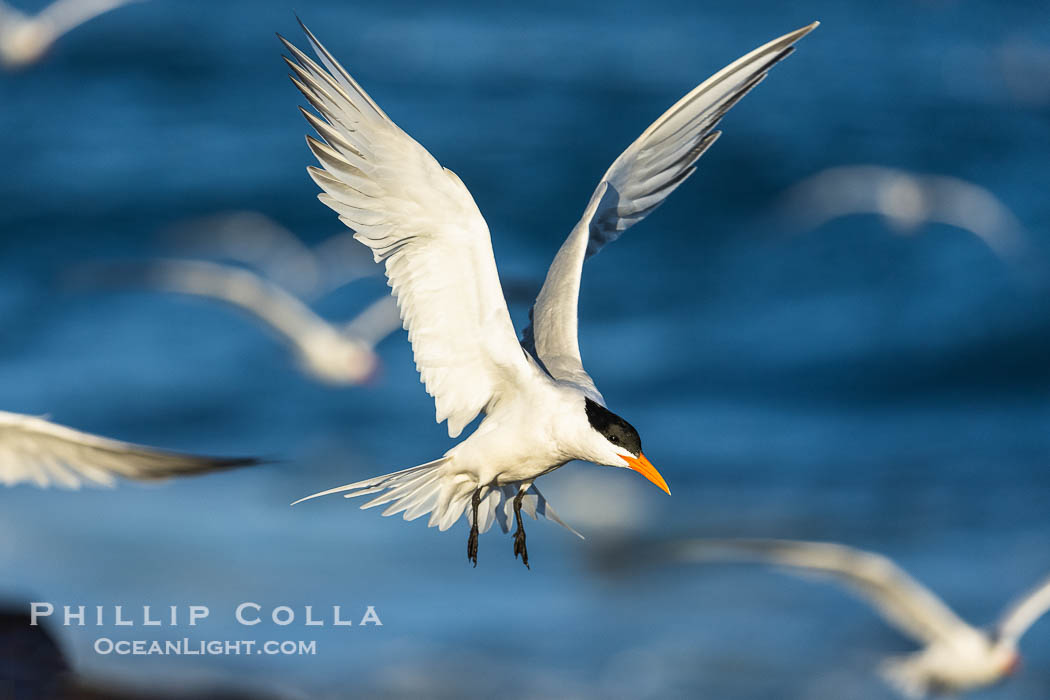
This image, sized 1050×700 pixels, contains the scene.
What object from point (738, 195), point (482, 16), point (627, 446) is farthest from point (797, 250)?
point (627, 446)

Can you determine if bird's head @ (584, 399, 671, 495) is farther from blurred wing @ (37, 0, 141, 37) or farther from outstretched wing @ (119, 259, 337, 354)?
blurred wing @ (37, 0, 141, 37)

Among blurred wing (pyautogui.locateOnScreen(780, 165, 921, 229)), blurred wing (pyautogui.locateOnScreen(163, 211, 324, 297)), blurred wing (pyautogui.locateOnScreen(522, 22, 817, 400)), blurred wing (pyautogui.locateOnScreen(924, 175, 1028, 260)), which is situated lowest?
blurred wing (pyautogui.locateOnScreen(522, 22, 817, 400))

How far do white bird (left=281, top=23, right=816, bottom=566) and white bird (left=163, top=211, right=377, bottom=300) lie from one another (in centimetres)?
660

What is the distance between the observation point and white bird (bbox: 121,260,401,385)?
9.27m

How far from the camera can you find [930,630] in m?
6.48

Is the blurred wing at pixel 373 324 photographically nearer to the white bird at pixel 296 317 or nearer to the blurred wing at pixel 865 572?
the white bird at pixel 296 317

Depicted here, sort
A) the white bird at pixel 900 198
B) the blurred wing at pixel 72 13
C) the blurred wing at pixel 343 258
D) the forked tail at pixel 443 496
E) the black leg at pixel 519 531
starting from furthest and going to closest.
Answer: the white bird at pixel 900 198, the blurred wing at pixel 72 13, the blurred wing at pixel 343 258, the black leg at pixel 519 531, the forked tail at pixel 443 496

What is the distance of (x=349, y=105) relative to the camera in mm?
3789

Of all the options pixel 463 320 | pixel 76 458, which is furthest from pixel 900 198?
pixel 76 458

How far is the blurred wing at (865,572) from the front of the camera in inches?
216

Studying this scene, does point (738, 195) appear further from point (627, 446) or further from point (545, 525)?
point (627, 446)

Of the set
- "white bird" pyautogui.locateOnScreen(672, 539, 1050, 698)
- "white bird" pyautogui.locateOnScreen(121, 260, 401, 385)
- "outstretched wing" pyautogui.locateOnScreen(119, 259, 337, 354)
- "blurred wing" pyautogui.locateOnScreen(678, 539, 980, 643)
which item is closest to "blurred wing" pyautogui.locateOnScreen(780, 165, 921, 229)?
"white bird" pyautogui.locateOnScreen(121, 260, 401, 385)

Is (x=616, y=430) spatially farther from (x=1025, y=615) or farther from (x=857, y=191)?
(x=857, y=191)

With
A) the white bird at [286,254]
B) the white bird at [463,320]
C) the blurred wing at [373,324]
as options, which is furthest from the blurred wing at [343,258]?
the white bird at [463,320]
